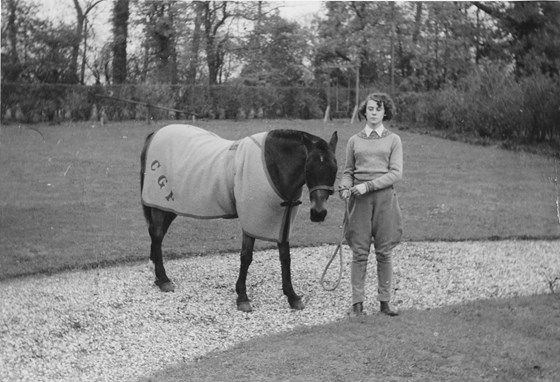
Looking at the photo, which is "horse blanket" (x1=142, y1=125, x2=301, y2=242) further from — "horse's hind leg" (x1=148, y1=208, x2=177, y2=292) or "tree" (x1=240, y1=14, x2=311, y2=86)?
"tree" (x1=240, y1=14, x2=311, y2=86)

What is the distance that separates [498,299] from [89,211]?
249 inches

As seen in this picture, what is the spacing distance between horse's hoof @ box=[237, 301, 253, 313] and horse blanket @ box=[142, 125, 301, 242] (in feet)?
2.11

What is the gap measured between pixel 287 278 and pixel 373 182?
51.9 inches

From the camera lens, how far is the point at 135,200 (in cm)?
1062

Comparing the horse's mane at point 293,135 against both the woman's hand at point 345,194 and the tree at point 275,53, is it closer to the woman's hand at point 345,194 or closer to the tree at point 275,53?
the woman's hand at point 345,194

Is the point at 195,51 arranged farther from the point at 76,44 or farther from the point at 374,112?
the point at 374,112

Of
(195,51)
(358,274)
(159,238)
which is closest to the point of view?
(358,274)

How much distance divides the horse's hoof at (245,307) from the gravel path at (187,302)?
0.06 meters

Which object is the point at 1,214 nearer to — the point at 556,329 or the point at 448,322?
the point at 448,322

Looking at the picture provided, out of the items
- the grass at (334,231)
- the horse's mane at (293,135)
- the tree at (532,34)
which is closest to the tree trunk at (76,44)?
the grass at (334,231)

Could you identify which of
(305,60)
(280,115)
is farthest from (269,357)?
(305,60)

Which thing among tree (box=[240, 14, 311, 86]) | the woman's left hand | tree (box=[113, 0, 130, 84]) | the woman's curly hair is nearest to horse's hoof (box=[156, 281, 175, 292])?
the woman's left hand

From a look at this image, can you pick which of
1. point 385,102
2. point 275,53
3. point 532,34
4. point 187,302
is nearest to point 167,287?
point 187,302

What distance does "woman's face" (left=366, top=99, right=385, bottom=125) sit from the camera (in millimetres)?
5191
